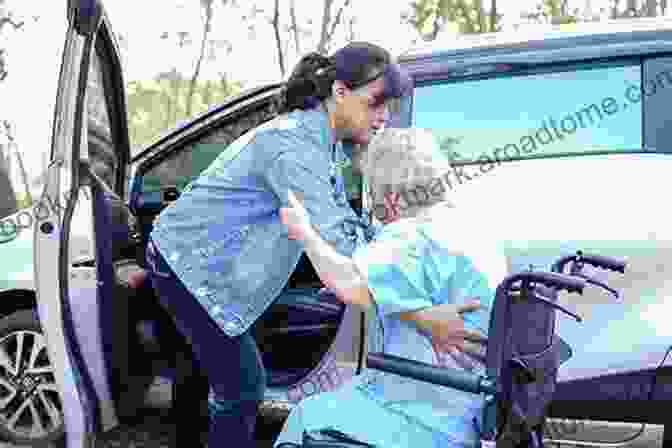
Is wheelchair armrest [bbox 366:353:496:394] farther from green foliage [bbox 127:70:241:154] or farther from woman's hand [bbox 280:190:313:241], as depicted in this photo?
green foliage [bbox 127:70:241:154]

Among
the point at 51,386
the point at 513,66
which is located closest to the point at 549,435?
the point at 513,66

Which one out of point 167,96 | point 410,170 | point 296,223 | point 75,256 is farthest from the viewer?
point 167,96

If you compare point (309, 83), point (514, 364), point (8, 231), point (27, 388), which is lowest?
point (27, 388)

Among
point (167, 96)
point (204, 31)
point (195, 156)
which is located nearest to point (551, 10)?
point (204, 31)

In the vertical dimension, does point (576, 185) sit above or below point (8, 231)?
above

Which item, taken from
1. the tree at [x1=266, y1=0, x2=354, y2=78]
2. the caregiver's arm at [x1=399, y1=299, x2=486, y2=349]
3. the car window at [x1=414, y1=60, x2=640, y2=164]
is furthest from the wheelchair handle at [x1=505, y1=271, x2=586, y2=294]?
the tree at [x1=266, y1=0, x2=354, y2=78]

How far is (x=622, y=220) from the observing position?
267 cm

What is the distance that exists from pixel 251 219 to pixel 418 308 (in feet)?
2.76

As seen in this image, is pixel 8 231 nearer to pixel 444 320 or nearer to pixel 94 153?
pixel 94 153

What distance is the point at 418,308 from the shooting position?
1687mm

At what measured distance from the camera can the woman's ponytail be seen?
2.33 m

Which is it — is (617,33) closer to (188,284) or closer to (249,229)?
(249,229)

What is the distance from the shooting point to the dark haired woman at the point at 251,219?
221 centimetres

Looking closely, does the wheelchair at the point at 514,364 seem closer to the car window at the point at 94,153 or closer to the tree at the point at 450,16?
the car window at the point at 94,153
